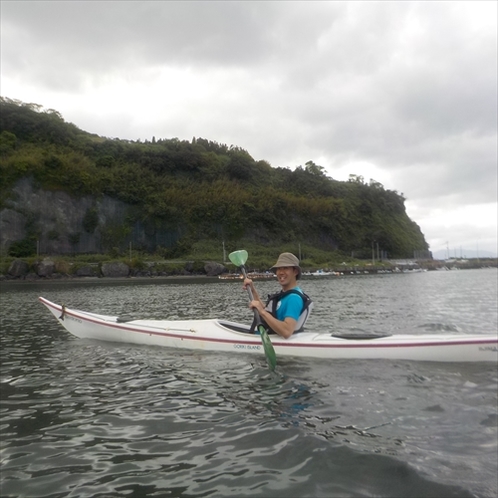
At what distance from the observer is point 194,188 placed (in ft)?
275

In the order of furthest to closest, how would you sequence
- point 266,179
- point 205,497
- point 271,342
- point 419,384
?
point 266,179
point 271,342
point 419,384
point 205,497

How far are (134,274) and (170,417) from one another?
50587 mm

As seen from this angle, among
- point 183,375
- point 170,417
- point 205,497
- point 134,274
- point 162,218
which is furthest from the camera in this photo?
point 162,218

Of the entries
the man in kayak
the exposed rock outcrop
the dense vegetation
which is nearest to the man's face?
the man in kayak

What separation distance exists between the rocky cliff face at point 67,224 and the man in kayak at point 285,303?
5921 cm

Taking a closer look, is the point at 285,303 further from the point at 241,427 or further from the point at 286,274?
the point at 241,427

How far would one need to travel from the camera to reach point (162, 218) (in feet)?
240

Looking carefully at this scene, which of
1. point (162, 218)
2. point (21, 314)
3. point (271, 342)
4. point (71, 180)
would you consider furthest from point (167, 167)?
point (271, 342)

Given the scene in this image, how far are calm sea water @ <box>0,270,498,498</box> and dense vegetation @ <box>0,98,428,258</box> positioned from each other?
6165cm

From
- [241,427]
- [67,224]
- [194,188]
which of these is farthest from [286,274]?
[194,188]

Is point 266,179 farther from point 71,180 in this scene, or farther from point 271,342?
point 271,342

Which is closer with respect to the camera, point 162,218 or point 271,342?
point 271,342

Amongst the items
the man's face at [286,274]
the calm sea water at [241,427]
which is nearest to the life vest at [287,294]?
the man's face at [286,274]

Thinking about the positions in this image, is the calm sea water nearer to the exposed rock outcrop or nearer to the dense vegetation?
the exposed rock outcrop
